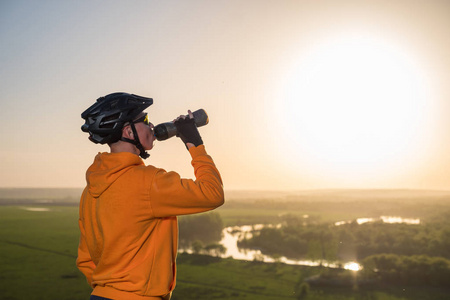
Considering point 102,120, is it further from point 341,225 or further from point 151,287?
point 341,225

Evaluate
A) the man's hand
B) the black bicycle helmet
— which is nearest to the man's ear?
the black bicycle helmet

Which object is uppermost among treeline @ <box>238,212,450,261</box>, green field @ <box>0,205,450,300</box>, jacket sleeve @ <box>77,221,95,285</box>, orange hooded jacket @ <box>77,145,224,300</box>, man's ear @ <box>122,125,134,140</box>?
man's ear @ <box>122,125,134,140</box>

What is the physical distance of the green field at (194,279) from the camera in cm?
6538

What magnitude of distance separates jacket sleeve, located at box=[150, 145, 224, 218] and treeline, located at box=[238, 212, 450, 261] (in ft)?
247

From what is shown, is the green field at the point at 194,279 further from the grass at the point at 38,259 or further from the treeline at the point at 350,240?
the treeline at the point at 350,240

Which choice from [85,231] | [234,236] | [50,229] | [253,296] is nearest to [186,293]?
[253,296]

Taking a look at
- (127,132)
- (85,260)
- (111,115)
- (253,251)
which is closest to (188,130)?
(127,132)

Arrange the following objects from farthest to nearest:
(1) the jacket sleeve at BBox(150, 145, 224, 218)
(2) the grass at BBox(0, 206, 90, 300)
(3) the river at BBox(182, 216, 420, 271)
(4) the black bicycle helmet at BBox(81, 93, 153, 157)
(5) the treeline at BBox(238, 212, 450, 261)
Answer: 1. (3) the river at BBox(182, 216, 420, 271)
2. (5) the treeline at BBox(238, 212, 450, 261)
3. (2) the grass at BBox(0, 206, 90, 300)
4. (4) the black bicycle helmet at BBox(81, 93, 153, 157)
5. (1) the jacket sleeve at BBox(150, 145, 224, 218)

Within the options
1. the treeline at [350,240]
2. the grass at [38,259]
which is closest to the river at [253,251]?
the treeline at [350,240]

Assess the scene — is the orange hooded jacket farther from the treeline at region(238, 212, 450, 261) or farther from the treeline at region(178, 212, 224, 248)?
the treeline at region(178, 212, 224, 248)

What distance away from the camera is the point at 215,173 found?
2.56m

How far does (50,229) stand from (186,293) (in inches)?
1766

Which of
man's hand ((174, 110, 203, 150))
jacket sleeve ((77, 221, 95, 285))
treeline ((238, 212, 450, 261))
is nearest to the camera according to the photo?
man's hand ((174, 110, 203, 150))

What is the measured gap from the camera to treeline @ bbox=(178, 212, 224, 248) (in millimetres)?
78938
